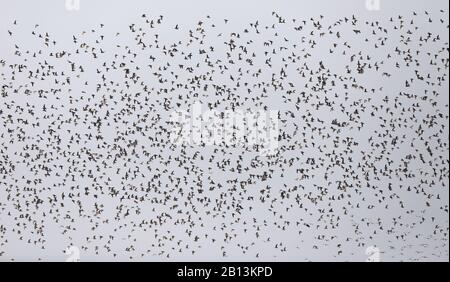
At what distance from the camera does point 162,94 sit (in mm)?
3215

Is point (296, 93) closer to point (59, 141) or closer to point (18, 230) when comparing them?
point (59, 141)

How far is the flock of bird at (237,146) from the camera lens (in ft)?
10.5

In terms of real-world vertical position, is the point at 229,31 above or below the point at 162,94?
above

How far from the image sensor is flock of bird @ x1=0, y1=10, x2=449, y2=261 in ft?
10.5

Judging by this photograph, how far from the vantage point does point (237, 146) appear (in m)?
3.22

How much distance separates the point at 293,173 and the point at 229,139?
41cm
